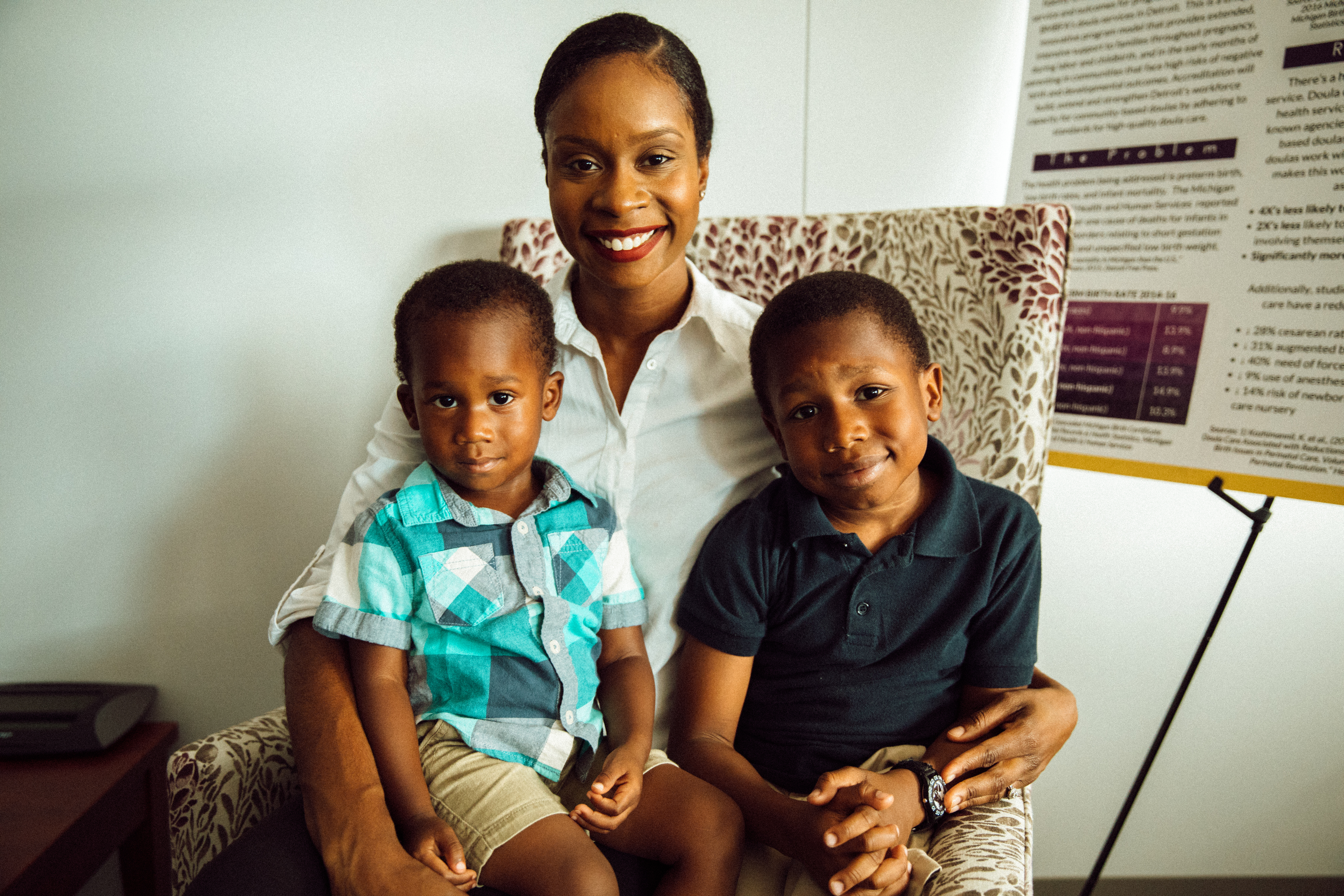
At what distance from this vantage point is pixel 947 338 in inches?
50.4

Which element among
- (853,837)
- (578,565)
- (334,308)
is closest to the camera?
(853,837)

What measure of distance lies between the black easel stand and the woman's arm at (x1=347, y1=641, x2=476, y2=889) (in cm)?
133

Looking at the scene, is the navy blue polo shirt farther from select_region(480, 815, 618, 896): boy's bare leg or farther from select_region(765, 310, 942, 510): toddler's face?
select_region(480, 815, 618, 896): boy's bare leg

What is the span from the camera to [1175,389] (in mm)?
1464

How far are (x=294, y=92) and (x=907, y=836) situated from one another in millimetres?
1679

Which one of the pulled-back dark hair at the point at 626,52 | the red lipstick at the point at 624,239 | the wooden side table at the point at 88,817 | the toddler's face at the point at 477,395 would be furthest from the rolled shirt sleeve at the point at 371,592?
the wooden side table at the point at 88,817

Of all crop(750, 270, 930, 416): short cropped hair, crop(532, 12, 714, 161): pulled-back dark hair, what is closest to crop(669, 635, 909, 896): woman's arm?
crop(750, 270, 930, 416): short cropped hair

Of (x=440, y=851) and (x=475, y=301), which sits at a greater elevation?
(x=475, y=301)

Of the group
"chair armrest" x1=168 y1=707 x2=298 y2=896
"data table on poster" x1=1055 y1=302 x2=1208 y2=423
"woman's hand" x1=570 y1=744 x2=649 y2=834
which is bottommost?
"chair armrest" x1=168 y1=707 x2=298 y2=896

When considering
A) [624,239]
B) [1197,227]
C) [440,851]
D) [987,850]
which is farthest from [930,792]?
[1197,227]

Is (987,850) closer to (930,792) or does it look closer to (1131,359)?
Answer: (930,792)

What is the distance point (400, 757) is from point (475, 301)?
0.57 meters

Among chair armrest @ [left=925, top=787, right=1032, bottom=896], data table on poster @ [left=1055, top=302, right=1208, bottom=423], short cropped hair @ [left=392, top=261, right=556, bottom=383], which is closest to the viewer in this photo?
chair armrest @ [left=925, top=787, right=1032, bottom=896]

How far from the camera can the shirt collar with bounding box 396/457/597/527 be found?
0.99 meters
